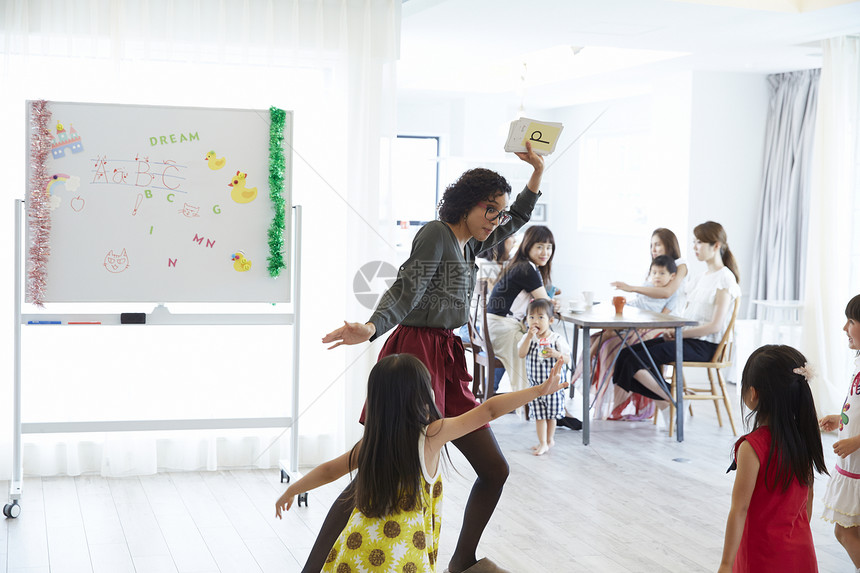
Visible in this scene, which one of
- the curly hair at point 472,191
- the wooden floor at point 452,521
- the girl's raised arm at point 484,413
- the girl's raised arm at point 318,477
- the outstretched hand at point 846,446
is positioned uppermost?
the curly hair at point 472,191

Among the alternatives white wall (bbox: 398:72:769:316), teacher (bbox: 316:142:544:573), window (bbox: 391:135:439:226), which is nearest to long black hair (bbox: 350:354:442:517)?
teacher (bbox: 316:142:544:573)

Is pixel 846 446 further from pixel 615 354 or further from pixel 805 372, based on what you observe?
pixel 615 354

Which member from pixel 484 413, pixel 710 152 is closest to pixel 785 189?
pixel 710 152

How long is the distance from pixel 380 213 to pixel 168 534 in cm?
190

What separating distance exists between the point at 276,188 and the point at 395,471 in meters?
2.04

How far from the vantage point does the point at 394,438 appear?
2.09 metres

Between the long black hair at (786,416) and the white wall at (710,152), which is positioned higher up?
the white wall at (710,152)

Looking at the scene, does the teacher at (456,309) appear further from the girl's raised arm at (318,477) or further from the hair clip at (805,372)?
the hair clip at (805,372)

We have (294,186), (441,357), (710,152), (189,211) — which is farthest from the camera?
(710,152)

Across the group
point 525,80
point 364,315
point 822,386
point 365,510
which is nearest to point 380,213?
point 364,315

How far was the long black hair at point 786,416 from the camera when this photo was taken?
2143 mm

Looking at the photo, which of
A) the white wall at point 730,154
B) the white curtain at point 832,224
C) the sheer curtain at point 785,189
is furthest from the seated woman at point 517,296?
the sheer curtain at point 785,189

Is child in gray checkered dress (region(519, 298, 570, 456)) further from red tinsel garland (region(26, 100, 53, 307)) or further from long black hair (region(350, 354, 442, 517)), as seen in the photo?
long black hair (region(350, 354, 442, 517))

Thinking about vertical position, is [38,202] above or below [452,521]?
above
